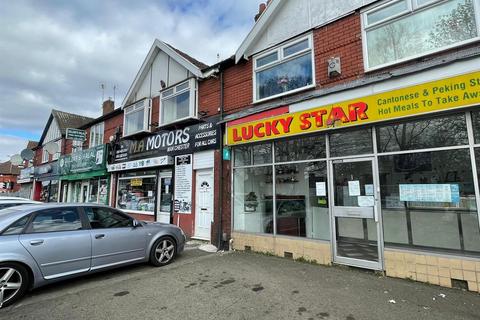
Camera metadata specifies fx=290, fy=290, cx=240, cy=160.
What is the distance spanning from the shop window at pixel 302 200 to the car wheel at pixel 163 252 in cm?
264

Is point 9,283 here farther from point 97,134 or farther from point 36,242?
point 97,134

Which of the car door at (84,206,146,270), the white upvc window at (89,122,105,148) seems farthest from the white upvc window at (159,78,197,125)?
the white upvc window at (89,122,105,148)

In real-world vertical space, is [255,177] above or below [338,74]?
below

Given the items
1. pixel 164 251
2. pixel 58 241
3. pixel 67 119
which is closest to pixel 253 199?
pixel 164 251

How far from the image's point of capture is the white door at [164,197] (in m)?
11.3

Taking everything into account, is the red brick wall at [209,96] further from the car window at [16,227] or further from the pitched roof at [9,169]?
the pitched roof at [9,169]

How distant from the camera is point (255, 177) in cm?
857

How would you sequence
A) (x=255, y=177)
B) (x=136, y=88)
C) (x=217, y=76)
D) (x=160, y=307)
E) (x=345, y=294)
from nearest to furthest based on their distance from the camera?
(x=160, y=307)
(x=345, y=294)
(x=255, y=177)
(x=217, y=76)
(x=136, y=88)

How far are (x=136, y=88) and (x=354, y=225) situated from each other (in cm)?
1144

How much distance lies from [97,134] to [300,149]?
14.0m

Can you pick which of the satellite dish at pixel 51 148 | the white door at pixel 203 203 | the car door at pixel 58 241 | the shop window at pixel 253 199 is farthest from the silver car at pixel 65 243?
the satellite dish at pixel 51 148

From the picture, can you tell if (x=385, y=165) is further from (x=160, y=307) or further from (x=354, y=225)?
(x=160, y=307)

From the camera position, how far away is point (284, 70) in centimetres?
822

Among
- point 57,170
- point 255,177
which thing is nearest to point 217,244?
point 255,177
